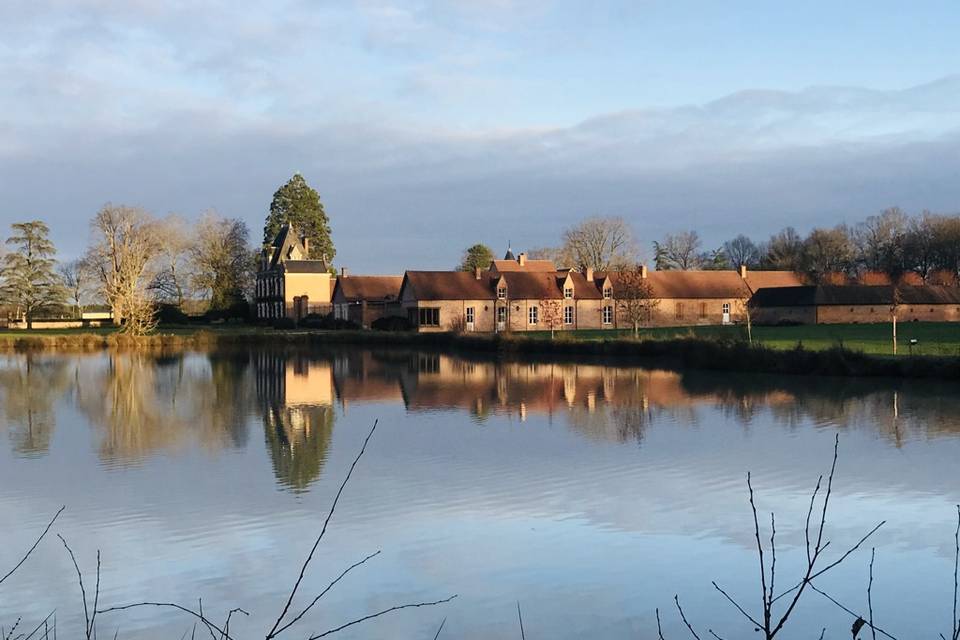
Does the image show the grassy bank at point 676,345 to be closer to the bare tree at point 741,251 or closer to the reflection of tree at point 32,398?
the reflection of tree at point 32,398

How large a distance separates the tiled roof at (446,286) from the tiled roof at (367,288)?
4.66 m

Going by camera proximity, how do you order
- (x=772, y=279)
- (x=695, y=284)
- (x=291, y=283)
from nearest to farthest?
(x=695, y=284), (x=772, y=279), (x=291, y=283)

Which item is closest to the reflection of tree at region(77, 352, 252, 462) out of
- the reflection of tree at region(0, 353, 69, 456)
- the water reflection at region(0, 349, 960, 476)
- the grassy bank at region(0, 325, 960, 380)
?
the water reflection at region(0, 349, 960, 476)

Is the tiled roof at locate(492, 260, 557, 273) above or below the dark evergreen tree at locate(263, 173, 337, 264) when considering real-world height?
below

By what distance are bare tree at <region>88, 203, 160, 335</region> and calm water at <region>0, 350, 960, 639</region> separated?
2656 centimetres

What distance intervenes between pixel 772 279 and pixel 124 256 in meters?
38.3

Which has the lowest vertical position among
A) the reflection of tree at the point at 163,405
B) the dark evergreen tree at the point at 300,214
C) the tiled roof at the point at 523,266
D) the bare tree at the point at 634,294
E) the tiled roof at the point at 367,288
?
the reflection of tree at the point at 163,405

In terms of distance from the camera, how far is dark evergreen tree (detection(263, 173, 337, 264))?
70.2m

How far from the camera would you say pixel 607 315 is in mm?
54688

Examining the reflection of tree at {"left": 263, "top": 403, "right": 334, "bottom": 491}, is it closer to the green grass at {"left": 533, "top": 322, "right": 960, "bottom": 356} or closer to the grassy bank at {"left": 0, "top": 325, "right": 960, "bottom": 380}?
the grassy bank at {"left": 0, "top": 325, "right": 960, "bottom": 380}

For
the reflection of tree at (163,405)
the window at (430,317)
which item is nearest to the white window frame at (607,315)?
the window at (430,317)

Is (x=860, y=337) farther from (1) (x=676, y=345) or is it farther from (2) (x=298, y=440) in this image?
(2) (x=298, y=440)

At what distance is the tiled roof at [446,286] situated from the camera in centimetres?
5138

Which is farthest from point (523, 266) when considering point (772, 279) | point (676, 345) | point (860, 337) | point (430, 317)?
point (676, 345)
